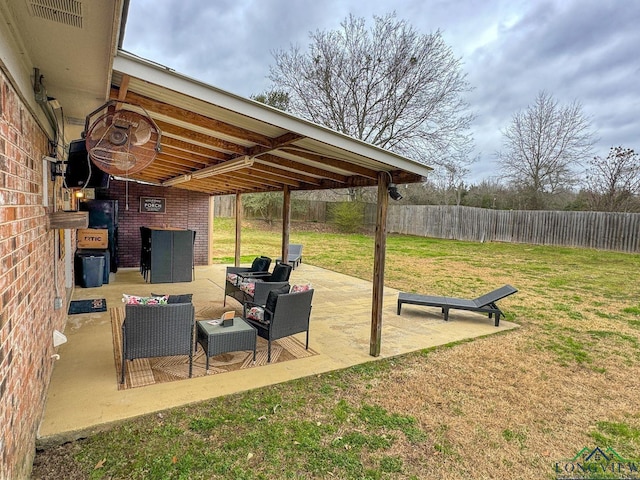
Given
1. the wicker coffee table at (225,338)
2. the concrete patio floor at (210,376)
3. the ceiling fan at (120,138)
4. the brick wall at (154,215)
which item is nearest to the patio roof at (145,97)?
the ceiling fan at (120,138)

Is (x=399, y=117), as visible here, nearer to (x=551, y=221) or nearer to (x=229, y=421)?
(x=551, y=221)

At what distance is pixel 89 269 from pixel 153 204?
2883 mm

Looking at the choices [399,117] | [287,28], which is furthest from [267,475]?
[287,28]

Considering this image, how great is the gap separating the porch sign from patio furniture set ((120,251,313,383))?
6.16 meters

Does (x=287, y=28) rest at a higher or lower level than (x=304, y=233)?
higher

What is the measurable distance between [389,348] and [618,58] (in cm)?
2219

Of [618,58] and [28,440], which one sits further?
[618,58]

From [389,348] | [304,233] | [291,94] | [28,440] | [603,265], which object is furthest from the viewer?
[304,233]

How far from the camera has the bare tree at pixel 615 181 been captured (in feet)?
51.4

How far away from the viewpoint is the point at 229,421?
9.10 ft

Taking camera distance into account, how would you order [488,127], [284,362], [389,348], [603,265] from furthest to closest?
[488,127]
[603,265]
[389,348]
[284,362]

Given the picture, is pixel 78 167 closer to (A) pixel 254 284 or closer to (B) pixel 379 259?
(A) pixel 254 284

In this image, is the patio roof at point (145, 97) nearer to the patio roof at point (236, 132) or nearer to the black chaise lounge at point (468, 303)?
the patio roof at point (236, 132)

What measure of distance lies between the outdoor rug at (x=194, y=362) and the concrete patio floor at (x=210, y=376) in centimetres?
9
